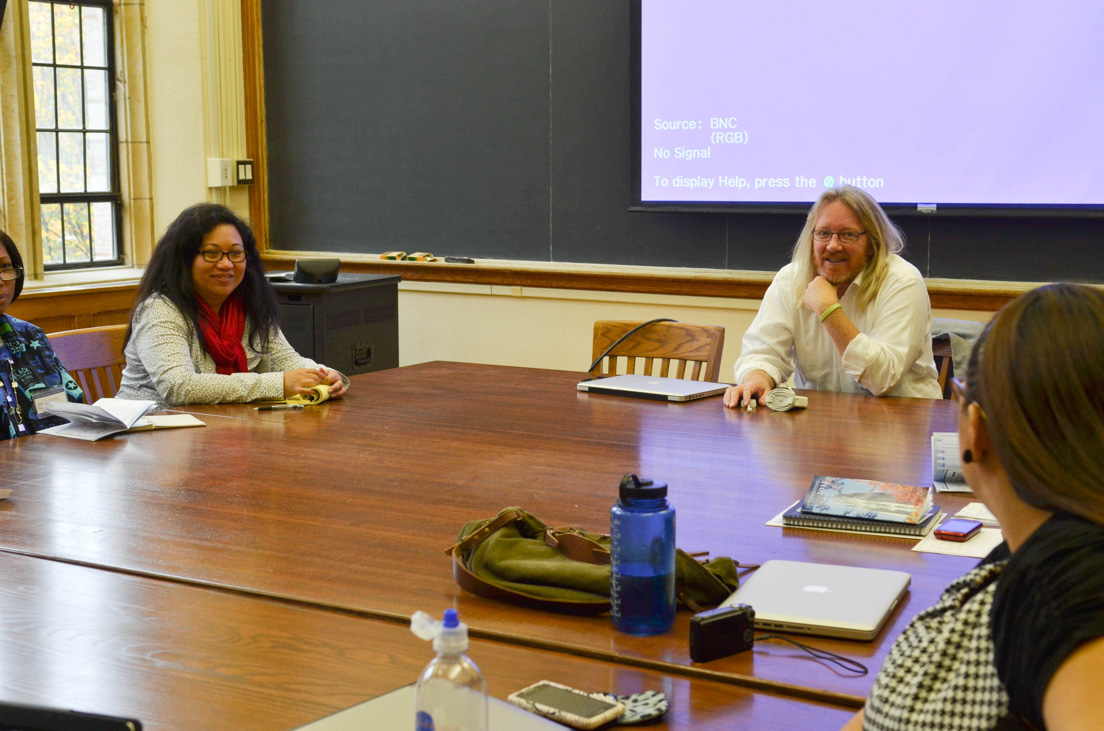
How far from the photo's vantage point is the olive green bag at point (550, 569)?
1.52 m

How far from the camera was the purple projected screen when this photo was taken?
414 centimetres

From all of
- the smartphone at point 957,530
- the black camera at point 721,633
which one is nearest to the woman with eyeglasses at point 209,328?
the smartphone at point 957,530

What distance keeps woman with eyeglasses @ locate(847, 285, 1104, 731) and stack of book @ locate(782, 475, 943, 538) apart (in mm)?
A: 856

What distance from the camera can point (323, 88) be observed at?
577 centimetres

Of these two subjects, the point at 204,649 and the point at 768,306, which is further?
the point at 768,306

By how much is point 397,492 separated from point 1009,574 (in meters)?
1.36

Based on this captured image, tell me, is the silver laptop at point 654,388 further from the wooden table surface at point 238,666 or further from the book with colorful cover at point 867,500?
the wooden table surface at point 238,666

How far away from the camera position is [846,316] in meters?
3.21

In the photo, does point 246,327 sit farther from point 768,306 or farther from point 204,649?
point 204,649

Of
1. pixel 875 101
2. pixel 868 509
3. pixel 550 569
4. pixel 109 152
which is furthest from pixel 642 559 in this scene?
pixel 109 152

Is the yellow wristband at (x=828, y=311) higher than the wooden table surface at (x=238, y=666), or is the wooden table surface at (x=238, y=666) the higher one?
the yellow wristband at (x=828, y=311)

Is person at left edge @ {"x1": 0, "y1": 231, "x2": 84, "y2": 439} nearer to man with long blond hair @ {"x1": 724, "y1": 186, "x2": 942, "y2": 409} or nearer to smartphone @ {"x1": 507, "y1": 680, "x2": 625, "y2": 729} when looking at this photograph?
man with long blond hair @ {"x1": 724, "y1": 186, "x2": 942, "y2": 409}

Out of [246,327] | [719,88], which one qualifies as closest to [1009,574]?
[246,327]

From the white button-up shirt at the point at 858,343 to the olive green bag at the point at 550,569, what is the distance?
5.32 ft
